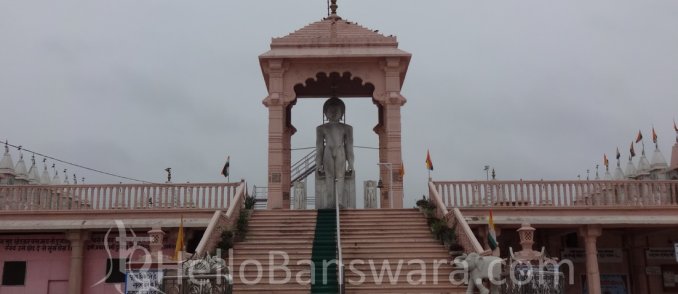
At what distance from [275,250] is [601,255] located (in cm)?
1075

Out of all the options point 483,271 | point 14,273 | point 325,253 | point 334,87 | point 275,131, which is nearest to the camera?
point 483,271

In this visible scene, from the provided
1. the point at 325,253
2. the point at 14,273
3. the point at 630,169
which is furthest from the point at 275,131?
the point at 630,169

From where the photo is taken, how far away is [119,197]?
63.8 feet

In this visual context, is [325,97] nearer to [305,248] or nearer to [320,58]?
[320,58]

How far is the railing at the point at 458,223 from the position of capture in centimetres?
1540

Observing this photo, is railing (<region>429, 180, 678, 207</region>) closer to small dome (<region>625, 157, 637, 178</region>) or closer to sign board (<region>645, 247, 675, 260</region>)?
sign board (<region>645, 247, 675, 260</region>)

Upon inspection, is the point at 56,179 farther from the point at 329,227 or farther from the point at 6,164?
the point at 329,227

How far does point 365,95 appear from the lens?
25344mm

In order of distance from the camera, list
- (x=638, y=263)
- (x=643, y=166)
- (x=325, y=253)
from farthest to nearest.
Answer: (x=643, y=166) < (x=638, y=263) < (x=325, y=253)

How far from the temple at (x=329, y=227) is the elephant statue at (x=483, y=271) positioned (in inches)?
7.5

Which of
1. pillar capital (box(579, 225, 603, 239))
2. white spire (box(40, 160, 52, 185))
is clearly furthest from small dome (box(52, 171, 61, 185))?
pillar capital (box(579, 225, 603, 239))

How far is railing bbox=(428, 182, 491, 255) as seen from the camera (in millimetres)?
15395

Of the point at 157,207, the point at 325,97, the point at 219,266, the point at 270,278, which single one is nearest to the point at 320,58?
the point at 325,97

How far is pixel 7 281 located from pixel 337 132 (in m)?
10.3
